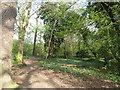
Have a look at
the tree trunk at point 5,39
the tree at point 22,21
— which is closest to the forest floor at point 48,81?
the tree trunk at point 5,39

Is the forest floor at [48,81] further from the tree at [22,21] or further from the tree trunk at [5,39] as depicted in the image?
the tree at [22,21]

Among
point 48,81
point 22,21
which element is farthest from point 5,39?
point 22,21

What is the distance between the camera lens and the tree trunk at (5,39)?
101 inches

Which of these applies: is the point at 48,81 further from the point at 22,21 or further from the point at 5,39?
the point at 22,21

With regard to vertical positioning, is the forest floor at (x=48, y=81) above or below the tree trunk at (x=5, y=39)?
below

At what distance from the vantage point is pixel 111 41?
618 centimetres

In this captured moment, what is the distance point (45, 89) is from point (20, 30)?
18.5ft

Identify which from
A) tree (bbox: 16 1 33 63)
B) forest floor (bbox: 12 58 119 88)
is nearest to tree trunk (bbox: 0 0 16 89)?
forest floor (bbox: 12 58 119 88)

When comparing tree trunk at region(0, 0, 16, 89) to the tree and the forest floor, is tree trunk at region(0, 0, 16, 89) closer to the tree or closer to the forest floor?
the forest floor

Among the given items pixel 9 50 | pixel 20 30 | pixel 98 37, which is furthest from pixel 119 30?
pixel 20 30

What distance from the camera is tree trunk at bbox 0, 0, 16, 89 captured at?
2.56m

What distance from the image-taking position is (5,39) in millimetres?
2682

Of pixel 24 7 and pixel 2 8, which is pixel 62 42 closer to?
pixel 24 7

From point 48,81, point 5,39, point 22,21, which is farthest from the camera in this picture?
point 22,21
